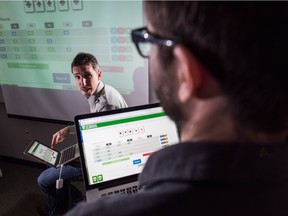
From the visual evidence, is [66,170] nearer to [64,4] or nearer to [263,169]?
[64,4]

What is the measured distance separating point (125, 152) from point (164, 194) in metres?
0.65

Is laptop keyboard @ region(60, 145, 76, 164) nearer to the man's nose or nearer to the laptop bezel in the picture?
the laptop bezel

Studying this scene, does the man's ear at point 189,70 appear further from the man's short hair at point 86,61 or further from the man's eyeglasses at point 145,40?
the man's short hair at point 86,61

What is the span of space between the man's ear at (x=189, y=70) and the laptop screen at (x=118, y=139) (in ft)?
1.88

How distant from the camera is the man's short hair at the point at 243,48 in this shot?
1.16ft

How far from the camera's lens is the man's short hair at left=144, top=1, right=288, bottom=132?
1.16 feet

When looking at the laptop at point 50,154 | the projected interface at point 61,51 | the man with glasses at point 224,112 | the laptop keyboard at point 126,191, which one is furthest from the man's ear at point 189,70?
the projected interface at point 61,51

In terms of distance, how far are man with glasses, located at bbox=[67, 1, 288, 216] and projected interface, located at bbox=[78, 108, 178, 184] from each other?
0.56m

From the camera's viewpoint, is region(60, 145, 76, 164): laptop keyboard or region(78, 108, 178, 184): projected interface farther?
region(60, 145, 76, 164): laptop keyboard

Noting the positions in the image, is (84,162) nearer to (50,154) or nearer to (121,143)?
(121,143)

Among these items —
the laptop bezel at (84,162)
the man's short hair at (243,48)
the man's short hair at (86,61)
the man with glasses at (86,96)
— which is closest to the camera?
the man's short hair at (243,48)

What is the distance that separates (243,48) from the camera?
36cm

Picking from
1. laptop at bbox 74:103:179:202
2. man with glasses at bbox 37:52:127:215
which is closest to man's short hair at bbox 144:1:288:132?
laptop at bbox 74:103:179:202

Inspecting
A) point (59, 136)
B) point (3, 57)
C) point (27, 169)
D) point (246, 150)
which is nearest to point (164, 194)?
point (246, 150)
